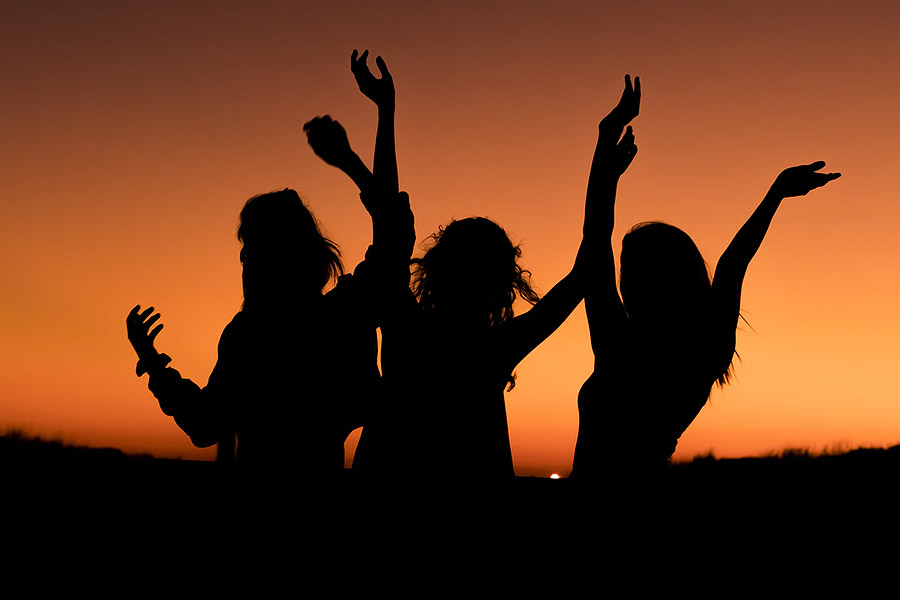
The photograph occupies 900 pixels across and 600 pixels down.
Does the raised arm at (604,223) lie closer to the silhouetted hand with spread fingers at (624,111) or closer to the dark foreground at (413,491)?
the silhouetted hand with spread fingers at (624,111)

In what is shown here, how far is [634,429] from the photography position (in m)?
2.85

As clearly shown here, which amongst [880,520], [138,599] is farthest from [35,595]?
[880,520]

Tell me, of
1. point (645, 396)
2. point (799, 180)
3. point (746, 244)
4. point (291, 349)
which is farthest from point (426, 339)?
point (799, 180)

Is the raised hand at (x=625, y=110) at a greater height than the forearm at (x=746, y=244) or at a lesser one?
greater

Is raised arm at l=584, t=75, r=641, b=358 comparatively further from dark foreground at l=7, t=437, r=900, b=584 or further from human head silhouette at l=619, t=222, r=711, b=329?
dark foreground at l=7, t=437, r=900, b=584

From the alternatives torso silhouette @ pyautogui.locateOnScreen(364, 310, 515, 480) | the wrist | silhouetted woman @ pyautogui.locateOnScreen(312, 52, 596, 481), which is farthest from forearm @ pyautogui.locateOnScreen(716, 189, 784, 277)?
the wrist

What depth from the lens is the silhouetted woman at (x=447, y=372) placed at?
268 centimetres

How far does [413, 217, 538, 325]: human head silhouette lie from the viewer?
2.84 metres

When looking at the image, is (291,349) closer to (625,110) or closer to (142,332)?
(142,332)

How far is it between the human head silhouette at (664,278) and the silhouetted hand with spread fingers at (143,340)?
1742 millimetres

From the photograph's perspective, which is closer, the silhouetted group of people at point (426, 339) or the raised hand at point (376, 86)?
the silhouetted group of people at point (426, 339)

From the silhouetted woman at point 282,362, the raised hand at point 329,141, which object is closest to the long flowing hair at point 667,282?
the silhouetted woman at point 282,362

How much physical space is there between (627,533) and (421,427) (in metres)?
0.75

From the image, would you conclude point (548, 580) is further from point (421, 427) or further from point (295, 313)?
point (295, 313)
